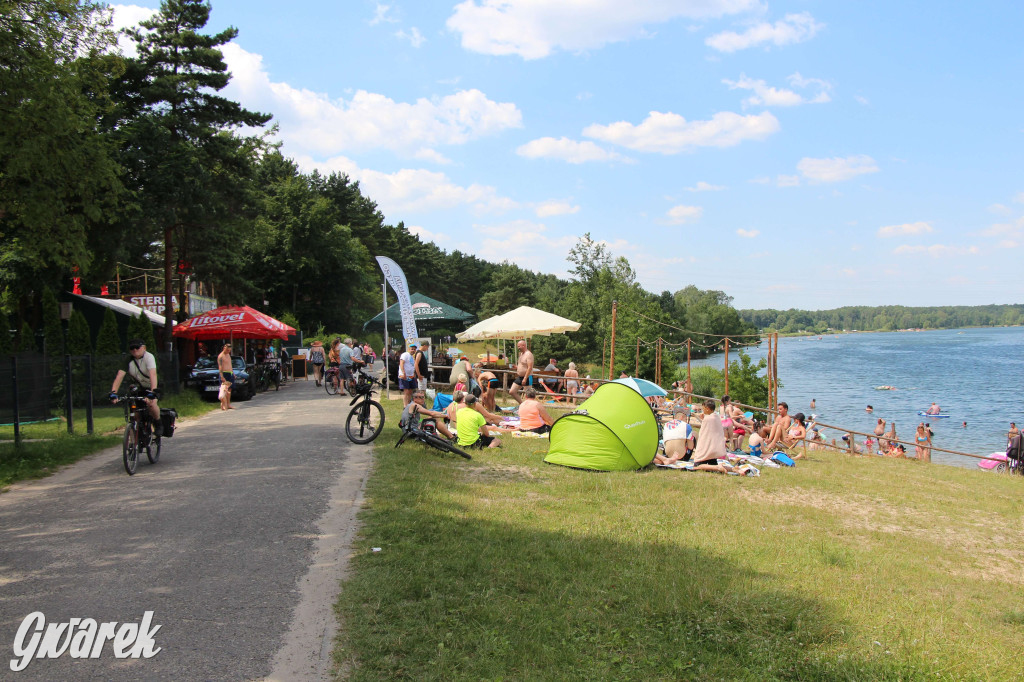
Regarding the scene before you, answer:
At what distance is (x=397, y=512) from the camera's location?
6.61 m

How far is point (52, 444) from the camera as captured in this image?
32.6 ft

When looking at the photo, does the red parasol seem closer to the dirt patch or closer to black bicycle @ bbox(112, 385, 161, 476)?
black bicycle @ bbox(112, 385, 161, 476)

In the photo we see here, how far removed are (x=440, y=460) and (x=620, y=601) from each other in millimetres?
5454

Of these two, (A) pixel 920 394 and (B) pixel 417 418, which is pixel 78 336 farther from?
(A) pixel 920 394

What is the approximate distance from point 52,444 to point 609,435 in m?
8.27

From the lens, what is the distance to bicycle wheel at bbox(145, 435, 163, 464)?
8.90 m

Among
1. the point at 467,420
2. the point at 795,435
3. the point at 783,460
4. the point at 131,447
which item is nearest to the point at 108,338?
the point at 131,447

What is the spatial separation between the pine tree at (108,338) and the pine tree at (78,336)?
295mm

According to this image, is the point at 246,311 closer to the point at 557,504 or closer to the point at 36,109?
the point at 36,109

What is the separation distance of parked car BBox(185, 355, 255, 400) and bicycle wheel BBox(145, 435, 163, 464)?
371 inches

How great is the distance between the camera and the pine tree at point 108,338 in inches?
721

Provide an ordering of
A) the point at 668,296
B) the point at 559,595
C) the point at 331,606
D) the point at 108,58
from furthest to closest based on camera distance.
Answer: the point at 668,296 < the point at 108,58 < the point at 559,595 < the point at 331,606

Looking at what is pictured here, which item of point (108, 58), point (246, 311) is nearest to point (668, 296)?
point (246, 311)

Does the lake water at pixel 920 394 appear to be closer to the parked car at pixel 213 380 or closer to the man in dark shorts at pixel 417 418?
the man in dark shorts at pixel 417 418
